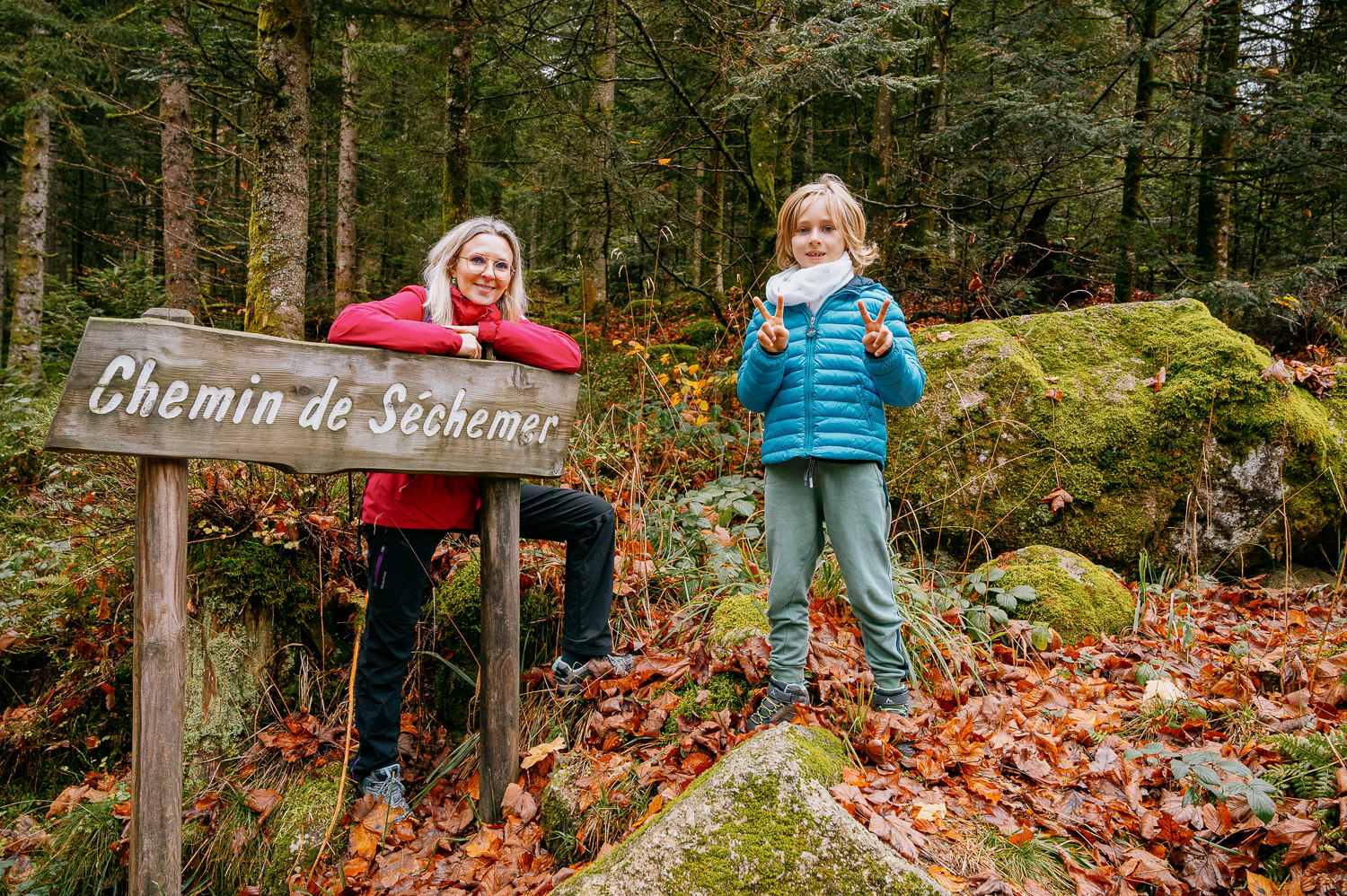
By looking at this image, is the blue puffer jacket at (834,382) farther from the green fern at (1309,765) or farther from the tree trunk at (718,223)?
the tree trunk at (718,223)

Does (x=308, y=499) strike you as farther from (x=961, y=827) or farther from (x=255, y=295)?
(x=961, y=827)

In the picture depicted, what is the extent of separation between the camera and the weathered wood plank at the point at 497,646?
9.09 ft

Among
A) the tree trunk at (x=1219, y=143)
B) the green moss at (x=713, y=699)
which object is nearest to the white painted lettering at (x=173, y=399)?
the green moss at (x=713, y=699)

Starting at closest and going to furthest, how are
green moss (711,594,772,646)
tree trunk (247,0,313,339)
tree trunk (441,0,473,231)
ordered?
green moss (711,594,772,646), tree trunk (247,0,313,339), tree trunk (441,0,473,231)

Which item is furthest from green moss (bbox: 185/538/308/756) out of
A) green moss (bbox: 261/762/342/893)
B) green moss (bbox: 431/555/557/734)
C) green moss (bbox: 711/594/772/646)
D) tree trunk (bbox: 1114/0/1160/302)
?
tree trunk (bbox: 1114/0/1160/302)

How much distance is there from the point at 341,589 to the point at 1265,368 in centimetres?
569

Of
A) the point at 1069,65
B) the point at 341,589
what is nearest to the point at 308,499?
the point at 341,589

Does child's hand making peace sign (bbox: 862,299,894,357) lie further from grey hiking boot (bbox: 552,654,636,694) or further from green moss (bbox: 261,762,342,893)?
green moss (bbox: 261,762,342,893)

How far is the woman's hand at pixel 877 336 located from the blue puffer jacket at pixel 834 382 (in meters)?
0.04

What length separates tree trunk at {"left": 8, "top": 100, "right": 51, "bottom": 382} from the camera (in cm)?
995

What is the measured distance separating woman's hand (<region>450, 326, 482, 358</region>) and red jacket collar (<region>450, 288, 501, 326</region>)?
0.19m

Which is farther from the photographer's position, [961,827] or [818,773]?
[961,827]

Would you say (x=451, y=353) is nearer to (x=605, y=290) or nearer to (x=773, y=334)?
(x=773, y=334)

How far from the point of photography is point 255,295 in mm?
4738
